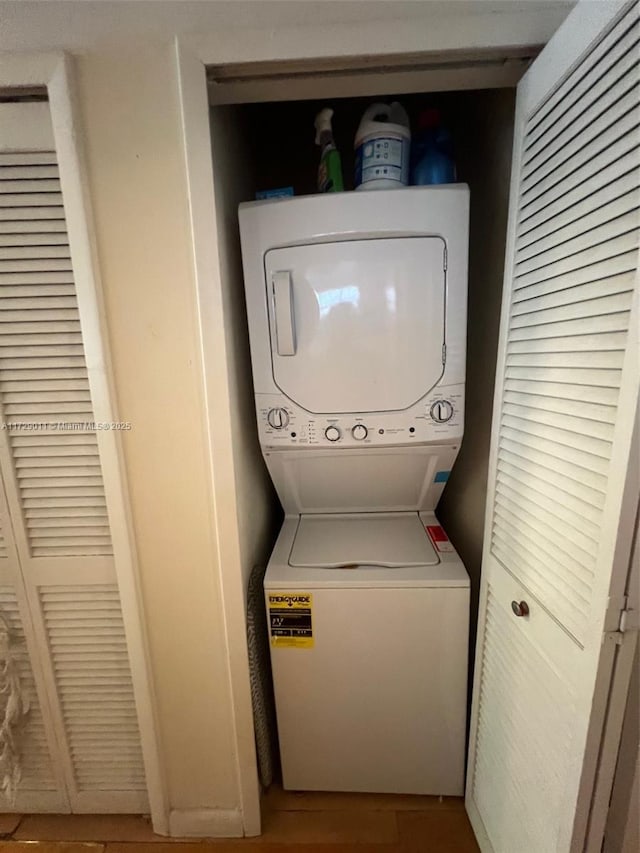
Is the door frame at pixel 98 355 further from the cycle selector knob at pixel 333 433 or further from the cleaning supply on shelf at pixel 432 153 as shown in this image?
the cleaning supply on shelf at pixel 432 153

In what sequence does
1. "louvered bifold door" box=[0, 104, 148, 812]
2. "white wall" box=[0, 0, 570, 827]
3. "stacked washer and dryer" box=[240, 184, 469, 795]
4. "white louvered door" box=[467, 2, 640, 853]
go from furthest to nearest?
"stacked washer and dryer" box=[240, 184, 469, 795], "louvered bifold door" box=[0, 104, 148, 812], "white wall" box=[0, 0, 570, 827], "white louvered door" box=[467, 2, 640, 853]

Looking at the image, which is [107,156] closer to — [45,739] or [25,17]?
[25,17]

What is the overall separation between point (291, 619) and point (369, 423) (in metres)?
0.58

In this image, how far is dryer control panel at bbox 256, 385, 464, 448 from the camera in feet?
3.81

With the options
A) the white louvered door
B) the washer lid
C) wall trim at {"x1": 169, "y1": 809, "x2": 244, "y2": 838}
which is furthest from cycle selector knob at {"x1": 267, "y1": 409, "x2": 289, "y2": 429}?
wall trim at {"x1": 169, "y1": 809, "x2": 244, "y2": 838}

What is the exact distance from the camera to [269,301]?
112cm

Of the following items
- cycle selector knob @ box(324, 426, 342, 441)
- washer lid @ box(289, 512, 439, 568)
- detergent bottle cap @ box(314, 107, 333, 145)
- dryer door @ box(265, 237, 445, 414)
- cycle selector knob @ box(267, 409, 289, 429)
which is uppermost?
detergent bottle cap @ box(314, 107, 333, 145)

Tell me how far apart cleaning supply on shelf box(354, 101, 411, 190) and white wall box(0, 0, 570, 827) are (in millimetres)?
249

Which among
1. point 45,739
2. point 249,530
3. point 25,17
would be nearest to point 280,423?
point 249,530

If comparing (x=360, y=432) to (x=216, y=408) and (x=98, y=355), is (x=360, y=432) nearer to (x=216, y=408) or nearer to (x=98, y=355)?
(x=216, y=408)

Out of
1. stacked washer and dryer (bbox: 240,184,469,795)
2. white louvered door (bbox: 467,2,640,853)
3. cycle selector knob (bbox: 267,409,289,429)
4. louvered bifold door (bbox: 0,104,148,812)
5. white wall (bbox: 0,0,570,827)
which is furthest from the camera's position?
cycle selector knob (bbox: 267,409,289,429)

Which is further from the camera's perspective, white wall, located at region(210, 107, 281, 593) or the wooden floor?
the wooden floor

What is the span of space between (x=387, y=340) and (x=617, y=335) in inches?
22.0

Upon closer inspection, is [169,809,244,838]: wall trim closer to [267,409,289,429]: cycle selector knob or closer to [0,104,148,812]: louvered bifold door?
[0,104,148,812]: louvered bifold door
